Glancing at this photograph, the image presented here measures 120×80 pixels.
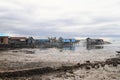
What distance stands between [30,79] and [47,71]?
370cm

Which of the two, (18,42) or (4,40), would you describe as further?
(18,42)

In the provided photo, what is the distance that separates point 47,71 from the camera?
21.1 meters

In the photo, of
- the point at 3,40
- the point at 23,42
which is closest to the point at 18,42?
the point at 23,42

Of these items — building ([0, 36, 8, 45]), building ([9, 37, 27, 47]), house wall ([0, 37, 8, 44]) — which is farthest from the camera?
building ([9, 37, 27, 47])

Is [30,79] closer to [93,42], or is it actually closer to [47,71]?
[47,71]

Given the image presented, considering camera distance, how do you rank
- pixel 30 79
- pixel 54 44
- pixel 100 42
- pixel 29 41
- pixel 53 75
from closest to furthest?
pixel 30 79 < pixel 53 75 < pixel 29 41 < pixel 54 44 < pixel 100 42

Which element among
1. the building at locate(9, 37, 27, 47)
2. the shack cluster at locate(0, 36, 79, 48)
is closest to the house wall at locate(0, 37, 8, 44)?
the shack cluster at locate(0, 36, 79, 48)

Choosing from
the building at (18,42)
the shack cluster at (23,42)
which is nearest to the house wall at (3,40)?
the shack cluster at (23,42)

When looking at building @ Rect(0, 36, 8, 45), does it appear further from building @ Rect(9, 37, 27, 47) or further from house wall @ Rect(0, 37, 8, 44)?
building @ Rect(9, 37, 27, 47)

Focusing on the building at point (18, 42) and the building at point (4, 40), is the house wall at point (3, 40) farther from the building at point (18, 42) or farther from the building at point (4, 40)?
the building at point (18, 42)

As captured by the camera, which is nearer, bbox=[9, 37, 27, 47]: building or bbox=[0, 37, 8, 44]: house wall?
bbox=[0, 37, 8, 44]: house wall

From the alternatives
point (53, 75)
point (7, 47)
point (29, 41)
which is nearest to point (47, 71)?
point (53, 75)

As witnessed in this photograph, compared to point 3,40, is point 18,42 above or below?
below

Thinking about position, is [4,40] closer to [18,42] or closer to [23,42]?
[18,42]
